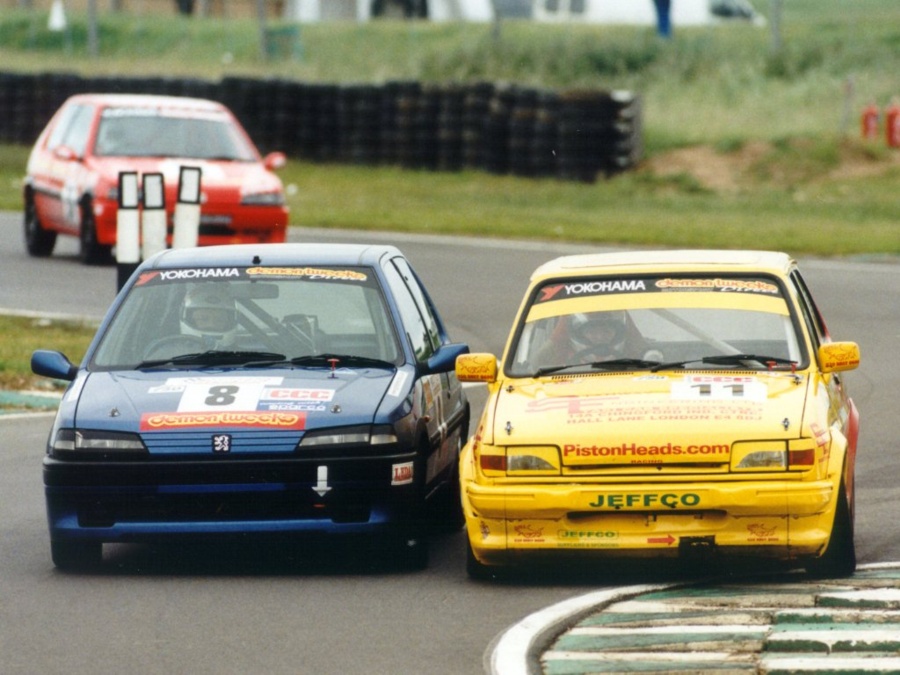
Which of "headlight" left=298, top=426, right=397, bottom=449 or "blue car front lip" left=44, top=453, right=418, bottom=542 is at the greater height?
"headlight" left=298, top=426, right=397, bottom=449

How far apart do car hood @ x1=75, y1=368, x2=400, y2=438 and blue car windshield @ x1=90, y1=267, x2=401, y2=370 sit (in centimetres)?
22

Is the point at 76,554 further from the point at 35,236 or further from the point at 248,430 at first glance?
the point at 35,236

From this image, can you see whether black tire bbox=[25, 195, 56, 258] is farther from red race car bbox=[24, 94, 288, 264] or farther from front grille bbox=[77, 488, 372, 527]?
front grille bbox=[77, 488, 372, 527]

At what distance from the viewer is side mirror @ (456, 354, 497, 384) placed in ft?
29.7

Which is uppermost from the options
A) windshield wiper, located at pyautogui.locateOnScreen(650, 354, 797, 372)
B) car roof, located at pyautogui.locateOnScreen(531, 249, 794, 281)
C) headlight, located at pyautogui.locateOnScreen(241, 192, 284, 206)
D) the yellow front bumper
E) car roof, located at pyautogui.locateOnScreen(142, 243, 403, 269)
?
car roof, located at pyautogui.locateOnScreen(531, 249, 794, 281)

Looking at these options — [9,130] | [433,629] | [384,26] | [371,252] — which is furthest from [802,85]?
[433,629]

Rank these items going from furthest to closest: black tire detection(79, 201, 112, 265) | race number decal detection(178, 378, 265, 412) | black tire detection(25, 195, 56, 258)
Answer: black tire detection(25, 195, 56, 258) < black tire detection(79, 201, 112, 265) < race number decal detection(178, 378, 265, 412)

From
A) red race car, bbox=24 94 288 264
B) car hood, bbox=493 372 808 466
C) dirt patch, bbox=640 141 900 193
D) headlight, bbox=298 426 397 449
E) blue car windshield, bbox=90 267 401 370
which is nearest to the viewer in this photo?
car hood, bbox=493 372 808 466

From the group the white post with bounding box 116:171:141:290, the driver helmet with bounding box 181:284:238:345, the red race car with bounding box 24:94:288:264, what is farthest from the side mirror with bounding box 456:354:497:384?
the red race car with bounding box 24:94:288:264

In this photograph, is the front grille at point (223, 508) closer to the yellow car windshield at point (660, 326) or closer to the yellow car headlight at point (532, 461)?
the yellow car headlight at point (532, 461)

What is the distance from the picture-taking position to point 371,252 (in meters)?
10.1

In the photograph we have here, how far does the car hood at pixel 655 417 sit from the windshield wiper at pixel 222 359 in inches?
46.2

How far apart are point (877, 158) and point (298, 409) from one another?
79.8 feet

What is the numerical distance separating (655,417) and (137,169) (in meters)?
12.9
